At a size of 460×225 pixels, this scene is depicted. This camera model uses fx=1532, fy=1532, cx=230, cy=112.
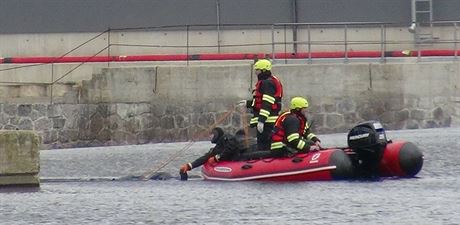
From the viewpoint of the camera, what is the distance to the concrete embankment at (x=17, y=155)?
24312mm

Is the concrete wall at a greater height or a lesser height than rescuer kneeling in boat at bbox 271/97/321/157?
greater

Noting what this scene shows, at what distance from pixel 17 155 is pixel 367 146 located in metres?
5.73

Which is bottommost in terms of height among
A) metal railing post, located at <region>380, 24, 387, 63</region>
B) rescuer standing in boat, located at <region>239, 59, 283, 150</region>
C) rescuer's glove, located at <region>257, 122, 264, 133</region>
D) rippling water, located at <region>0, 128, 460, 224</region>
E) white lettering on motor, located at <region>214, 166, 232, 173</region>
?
rippling water, located at <region>0, 128, 460, 224</region>

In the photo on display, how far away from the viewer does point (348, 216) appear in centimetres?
1995

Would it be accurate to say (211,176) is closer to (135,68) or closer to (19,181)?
(19,181)

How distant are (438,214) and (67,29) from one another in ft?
72.0

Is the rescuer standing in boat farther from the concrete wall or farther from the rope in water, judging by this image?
the concrete wall

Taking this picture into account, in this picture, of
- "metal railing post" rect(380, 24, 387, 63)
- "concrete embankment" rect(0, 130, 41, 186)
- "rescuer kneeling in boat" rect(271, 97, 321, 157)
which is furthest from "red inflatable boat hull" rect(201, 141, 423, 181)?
"metal railing post" rect(380, 24, 387, 63)

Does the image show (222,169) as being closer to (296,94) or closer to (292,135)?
(292,135)

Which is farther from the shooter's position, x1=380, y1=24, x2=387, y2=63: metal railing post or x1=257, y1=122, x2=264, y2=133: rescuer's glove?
x1=380, y1=24, x2=387, y2=63: metal railing post

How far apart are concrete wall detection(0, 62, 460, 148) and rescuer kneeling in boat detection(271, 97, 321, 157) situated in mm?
9829

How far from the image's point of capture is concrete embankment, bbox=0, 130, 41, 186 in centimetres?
2431

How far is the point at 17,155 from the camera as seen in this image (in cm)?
2433

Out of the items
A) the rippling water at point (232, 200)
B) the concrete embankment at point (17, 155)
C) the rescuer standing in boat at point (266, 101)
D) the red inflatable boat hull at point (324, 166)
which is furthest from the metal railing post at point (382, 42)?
the concrete embankment at point (17, 155)
